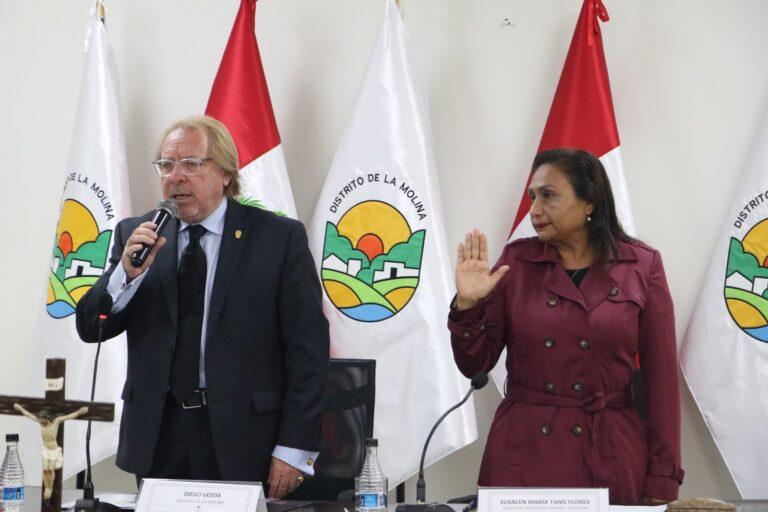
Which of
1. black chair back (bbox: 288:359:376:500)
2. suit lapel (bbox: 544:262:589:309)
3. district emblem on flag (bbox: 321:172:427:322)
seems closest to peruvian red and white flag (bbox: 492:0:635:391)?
district emblem on flag (bbox: 321:172:427:322)

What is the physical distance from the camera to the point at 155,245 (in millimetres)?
2039

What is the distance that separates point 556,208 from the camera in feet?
7.59

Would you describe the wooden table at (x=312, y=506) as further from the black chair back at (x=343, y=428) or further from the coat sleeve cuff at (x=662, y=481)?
the black chair back at (x=343, y=428)

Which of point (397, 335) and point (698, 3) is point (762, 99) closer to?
point (698, 3)

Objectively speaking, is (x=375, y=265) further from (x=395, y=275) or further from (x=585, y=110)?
(x=585, y=110)

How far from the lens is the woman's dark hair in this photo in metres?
2.33

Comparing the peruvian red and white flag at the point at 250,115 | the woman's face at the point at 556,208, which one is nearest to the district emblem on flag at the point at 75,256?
the peruvian red and white flag at the point at 250,115

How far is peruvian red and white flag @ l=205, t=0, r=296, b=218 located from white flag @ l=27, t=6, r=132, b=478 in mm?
465

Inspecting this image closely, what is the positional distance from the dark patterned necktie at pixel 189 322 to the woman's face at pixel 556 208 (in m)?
0.90

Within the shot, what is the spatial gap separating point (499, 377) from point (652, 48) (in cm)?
146

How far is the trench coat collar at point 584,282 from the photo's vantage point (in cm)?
226

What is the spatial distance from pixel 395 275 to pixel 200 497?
172 centimetres

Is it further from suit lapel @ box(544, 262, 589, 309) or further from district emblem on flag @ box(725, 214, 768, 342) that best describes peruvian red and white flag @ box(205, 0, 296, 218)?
district emblem on flag @ box(725, 214, 768, 342)

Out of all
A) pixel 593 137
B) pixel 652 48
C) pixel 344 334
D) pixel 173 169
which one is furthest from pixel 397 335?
pixel 652 48
